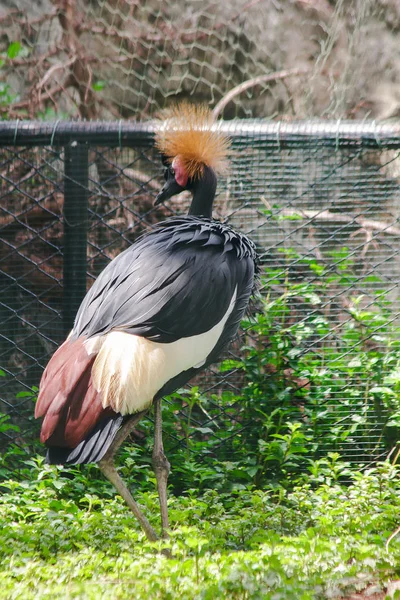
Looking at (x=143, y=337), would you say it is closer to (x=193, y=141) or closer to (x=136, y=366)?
(x=136, y=366)

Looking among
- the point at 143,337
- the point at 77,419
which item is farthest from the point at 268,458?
the point at 77,419

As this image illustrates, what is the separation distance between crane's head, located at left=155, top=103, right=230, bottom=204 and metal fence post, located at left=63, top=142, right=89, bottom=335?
0.51 meters

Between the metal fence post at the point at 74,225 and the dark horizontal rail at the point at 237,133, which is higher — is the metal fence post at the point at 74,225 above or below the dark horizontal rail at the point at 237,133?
below

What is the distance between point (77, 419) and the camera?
9.96 feet

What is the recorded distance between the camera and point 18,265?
15.2 feet

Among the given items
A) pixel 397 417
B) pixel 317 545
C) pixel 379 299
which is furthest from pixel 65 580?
pixel 379 299

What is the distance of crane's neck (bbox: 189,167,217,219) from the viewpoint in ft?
13.1

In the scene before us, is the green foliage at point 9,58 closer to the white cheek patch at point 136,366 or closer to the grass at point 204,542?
the grass at point 204,542

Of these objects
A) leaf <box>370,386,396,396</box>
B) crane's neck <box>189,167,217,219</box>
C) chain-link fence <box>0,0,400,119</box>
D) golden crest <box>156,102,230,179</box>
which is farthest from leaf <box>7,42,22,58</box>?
leaf <box>370,386,396,396</box>

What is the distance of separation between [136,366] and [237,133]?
1768 millimetres

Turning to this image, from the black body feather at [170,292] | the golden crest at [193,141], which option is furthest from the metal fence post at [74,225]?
the black body feather at [170,292]

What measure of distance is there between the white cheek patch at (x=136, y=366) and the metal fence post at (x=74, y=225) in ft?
4.13

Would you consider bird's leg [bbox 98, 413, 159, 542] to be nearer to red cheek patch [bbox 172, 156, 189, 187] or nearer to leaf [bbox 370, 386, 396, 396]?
red cheek patch [bbox 172, 156, 189, 187]

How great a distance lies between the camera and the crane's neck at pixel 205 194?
398 centimetres
